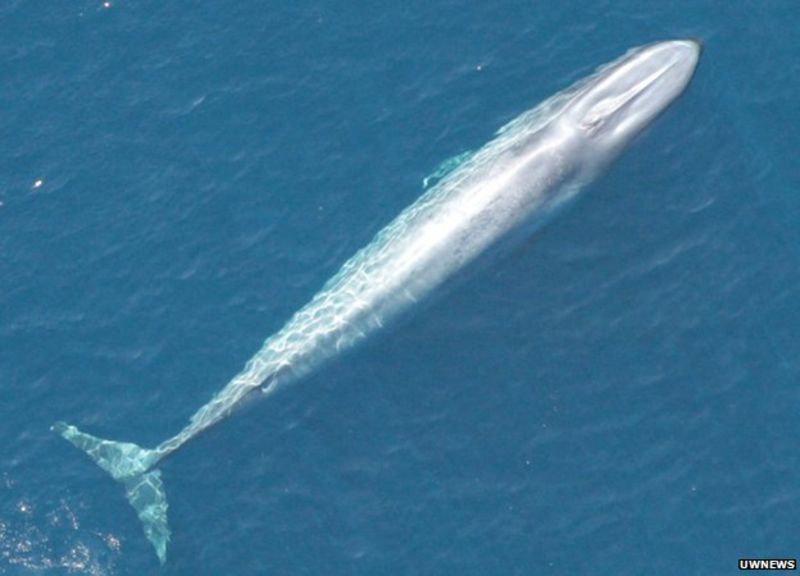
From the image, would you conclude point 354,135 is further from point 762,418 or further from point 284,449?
point 762,418

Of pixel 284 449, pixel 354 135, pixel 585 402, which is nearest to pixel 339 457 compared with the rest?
pixel 284 449

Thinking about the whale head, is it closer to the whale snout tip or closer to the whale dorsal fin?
the whale snout tip

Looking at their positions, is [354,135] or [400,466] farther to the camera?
[354,135]

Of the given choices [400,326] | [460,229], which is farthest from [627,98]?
[400,326]

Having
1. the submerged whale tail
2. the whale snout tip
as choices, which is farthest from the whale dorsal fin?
the submerged whale tail

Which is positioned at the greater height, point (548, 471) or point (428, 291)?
point (428, 291)

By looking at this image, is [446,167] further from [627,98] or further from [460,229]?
[627,98]
